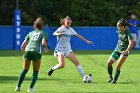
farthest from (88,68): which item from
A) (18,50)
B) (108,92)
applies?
(18,50)

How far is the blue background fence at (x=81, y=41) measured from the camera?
114 ft

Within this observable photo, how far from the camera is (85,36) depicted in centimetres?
3556

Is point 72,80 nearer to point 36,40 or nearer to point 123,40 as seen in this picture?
point 123,40

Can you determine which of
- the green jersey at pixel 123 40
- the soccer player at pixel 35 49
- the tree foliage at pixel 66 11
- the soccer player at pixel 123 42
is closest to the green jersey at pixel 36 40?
the soccer player at pixel 35 49

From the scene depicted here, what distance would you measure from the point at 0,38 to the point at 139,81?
1892cm

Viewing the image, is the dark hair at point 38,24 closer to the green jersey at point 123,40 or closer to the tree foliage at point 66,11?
the green jersey at point 123,40

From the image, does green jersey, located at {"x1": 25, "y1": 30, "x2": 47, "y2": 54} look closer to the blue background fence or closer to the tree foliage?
the blue background fence

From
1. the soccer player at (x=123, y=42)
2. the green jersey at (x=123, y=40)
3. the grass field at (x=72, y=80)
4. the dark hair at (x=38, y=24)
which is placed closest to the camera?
the dark hair at (x=38, y=24)

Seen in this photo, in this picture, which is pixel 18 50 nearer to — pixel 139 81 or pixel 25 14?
pixel 25 14

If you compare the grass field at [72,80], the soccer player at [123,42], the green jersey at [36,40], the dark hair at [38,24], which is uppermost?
the dark hair at [38,24]

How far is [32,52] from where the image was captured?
13672mm

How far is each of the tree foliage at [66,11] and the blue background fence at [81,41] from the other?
29.2 feet

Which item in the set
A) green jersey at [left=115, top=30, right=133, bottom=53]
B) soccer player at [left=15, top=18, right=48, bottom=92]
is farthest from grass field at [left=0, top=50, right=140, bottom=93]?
green jersey at [left=115, top=30, right=133, bottom=53]

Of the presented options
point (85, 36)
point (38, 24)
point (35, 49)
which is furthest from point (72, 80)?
point (85, 36)
